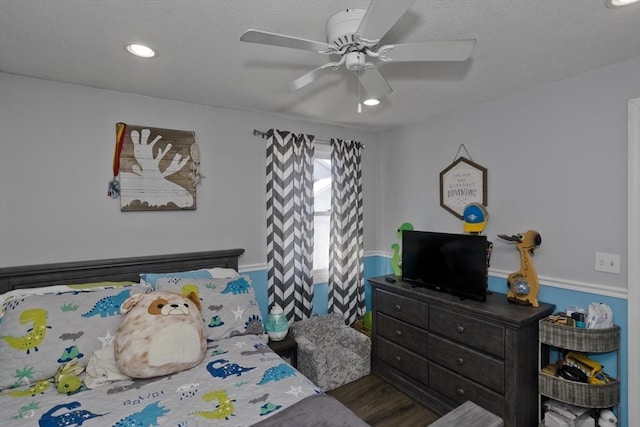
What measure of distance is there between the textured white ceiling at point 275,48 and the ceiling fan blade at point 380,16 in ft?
0.94

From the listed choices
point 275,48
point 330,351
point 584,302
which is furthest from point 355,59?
point 330,351

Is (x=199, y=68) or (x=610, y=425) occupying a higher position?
(x=199, y=68)

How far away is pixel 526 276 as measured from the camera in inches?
92.1

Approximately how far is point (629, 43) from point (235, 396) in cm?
278

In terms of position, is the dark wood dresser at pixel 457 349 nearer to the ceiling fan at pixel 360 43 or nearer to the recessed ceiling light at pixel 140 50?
the ceiling fan at pixel 360 43

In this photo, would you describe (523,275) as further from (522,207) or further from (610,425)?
(610,425)

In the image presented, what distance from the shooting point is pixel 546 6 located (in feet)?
4.88

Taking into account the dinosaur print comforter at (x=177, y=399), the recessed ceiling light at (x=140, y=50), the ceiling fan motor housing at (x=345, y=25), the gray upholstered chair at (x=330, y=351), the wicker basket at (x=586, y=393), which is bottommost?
the gray upholstered chair at (x=330, y=351)

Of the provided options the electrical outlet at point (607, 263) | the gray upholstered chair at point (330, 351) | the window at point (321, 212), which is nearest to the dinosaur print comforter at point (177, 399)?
the gray upholstered chair at point (330, 351)

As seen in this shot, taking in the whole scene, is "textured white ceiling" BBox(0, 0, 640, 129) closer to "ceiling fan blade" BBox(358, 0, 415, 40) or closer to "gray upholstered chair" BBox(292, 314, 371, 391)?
"ceiling fan blade" BBox(358, 0, 415, 40)

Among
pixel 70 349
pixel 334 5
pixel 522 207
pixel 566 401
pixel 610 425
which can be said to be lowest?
pixel 610 425

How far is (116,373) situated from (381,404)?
6.27 ft

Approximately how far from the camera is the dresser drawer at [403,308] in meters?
2.66

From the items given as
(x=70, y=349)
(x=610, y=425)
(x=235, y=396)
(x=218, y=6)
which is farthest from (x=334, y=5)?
(x=610, y=425)
